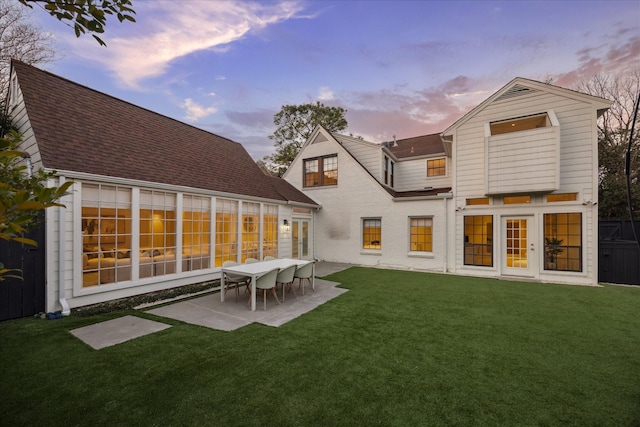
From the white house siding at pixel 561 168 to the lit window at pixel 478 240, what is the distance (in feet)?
0.64

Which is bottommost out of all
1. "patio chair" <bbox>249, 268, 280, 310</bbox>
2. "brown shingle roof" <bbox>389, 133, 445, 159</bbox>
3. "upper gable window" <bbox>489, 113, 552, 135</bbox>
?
"patio chair" <bbox>249, 268, 280, 310</bbox>

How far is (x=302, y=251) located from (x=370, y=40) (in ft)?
34.8

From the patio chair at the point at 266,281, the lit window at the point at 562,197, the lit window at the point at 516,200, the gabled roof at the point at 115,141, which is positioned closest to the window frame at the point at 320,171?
the gabled roof at the point at 115,141

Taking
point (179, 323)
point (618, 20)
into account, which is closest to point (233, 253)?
point (179, 323)

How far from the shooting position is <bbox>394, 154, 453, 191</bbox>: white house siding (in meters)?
14.8

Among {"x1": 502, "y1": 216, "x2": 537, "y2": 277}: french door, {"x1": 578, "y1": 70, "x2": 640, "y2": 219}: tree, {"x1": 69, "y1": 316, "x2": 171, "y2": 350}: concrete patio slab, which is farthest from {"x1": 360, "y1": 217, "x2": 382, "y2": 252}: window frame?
{"x1": 578, "y1": 70, "x2": 640, "y2": 219}: tree

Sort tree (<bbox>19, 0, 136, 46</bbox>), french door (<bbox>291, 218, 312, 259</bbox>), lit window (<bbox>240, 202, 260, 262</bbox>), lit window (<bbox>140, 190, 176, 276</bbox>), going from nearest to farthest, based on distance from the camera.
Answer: tree (<bbox>19, 0, 136, 46</bbox>)
lit window (<bbox>140, 190, 176, 276</bbox>)
lit window (<bbox>240, 202, 260, 262</bbox>)
french door (<bbox>291, 218, 312, 259</bbox>)

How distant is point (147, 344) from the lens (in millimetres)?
4527

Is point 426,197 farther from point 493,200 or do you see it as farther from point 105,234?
point 105,234

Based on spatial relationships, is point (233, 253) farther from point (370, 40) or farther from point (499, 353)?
point (370, 40)

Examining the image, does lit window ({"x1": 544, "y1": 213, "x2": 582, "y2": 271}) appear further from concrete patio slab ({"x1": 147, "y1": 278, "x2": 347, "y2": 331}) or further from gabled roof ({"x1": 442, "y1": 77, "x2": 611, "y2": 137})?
concrete patio slab ({"x1": 147, "y1": 278, "x2": 347, "y2": 331})

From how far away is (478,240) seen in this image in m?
10.9

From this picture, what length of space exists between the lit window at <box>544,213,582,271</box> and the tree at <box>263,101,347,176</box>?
1862 cm

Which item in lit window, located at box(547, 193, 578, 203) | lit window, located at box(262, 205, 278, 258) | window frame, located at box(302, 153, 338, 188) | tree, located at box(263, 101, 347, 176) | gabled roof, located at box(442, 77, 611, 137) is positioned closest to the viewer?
gabled roof, located at box(442, 77, 611, 137)
